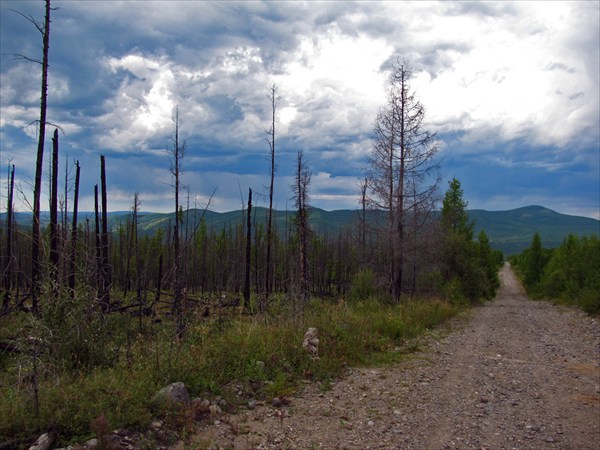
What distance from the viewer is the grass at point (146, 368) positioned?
452 centimetres

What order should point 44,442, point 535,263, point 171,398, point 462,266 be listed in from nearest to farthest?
point 44,442, point 171,398, point 462,266, point 535,263

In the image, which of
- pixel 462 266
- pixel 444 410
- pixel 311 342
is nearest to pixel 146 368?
pixel 311 342

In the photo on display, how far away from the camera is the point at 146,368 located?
19.6ft

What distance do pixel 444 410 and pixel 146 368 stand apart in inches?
165

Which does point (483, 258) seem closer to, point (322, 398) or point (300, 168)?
point (300, 168)

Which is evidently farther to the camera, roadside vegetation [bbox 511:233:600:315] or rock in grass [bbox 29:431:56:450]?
roadside vegetation [bbox 511:233:600:315]

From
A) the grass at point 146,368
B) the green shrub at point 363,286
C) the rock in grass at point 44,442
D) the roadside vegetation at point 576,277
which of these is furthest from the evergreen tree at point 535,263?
the rock in grass at point 44,442

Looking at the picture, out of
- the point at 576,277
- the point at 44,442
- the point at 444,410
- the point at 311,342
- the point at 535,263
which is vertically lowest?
the point at 535,263

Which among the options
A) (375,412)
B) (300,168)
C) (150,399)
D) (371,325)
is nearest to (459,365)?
(371,325)

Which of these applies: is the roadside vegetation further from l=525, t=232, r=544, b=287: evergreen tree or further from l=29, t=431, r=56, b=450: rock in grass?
l=29, t=431, r=56, b=450: rock in grass

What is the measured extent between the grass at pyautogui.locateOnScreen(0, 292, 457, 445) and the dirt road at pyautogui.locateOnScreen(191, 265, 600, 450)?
0.68 m

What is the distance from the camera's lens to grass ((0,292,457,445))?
4.52m

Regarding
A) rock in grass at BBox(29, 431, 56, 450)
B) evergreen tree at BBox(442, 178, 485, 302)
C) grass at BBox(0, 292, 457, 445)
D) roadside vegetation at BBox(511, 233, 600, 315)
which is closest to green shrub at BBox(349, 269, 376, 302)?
grass at BBox(0, 292, 457, 445)

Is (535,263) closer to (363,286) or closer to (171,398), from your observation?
(363,286)
